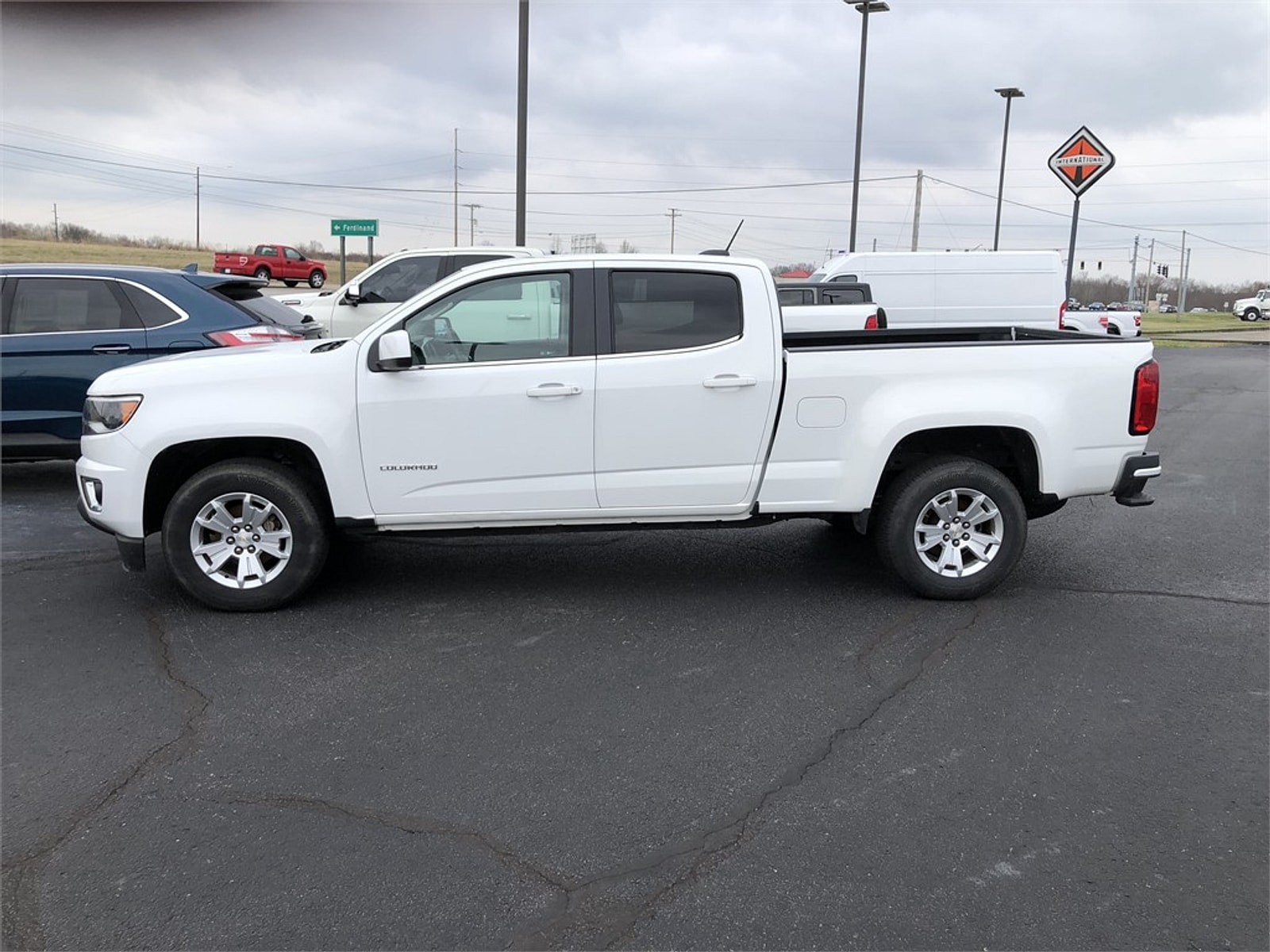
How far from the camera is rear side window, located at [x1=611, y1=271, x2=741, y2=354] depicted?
550 centimetres

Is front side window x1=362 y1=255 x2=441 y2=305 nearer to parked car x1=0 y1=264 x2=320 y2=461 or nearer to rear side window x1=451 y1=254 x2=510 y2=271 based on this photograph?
rear side window x1=451 y1=254 x2=510 y2=271

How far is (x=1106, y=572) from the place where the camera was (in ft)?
20.9

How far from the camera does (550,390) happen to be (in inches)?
210

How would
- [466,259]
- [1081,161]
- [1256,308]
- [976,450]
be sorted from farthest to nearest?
[1256,308] → [1081,161] → [466,259] → [976,450]

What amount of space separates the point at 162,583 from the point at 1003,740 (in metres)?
4.63

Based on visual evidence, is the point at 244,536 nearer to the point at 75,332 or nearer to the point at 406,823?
the point at 406,823

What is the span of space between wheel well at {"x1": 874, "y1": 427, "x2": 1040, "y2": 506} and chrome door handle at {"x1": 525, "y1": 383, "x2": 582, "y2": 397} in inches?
70.5

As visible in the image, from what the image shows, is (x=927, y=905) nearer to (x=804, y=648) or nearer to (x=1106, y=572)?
(x=804, y=648)

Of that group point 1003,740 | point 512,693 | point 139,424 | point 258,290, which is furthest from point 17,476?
point 1003,740

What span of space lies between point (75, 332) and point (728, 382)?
5.55m

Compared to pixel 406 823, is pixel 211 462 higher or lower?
higher

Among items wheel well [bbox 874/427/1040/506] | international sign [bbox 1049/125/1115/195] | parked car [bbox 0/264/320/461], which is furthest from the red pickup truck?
wheel well [bbox 874/427/1040/506]

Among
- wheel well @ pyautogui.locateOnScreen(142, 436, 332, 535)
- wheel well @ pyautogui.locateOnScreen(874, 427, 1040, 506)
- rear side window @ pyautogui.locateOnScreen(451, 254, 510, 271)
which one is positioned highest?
rear side window @ pyautogui.locateOnScreen(451, 254, 510, 271)

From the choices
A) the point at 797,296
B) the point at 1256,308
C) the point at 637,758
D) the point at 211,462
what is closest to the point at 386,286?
the point at 797,296
